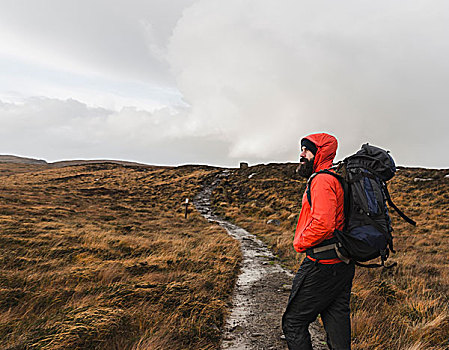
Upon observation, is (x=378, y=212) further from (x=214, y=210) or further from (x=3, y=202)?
(x=214, y=210)

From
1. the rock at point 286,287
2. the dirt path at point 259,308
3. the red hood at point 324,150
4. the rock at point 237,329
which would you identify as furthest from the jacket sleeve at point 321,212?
the rock at point 286,287

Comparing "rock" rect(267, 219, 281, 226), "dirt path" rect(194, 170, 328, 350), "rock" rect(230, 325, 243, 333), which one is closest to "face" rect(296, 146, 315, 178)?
"dirt path" rect(194, 170, 328, 350)

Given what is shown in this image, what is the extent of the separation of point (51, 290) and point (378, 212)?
5.40m

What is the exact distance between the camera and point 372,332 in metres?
3.97

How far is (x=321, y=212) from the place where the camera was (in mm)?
2389

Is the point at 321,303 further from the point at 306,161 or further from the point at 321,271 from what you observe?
the point at 306,161

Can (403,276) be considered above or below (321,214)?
below

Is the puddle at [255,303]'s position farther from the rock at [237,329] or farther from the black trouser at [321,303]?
the black trouser at [321,303]

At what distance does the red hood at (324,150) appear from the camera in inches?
107

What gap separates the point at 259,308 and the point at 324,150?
12.7ft

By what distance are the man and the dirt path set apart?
58.8 inches

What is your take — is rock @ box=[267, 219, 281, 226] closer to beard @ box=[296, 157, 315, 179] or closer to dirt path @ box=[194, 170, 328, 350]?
dirt path @ box=[194, 170, 328, 350]

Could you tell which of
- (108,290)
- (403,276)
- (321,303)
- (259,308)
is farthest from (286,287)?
(321,303)

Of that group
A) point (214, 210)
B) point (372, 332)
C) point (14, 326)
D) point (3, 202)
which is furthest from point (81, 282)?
point (214, 210)
